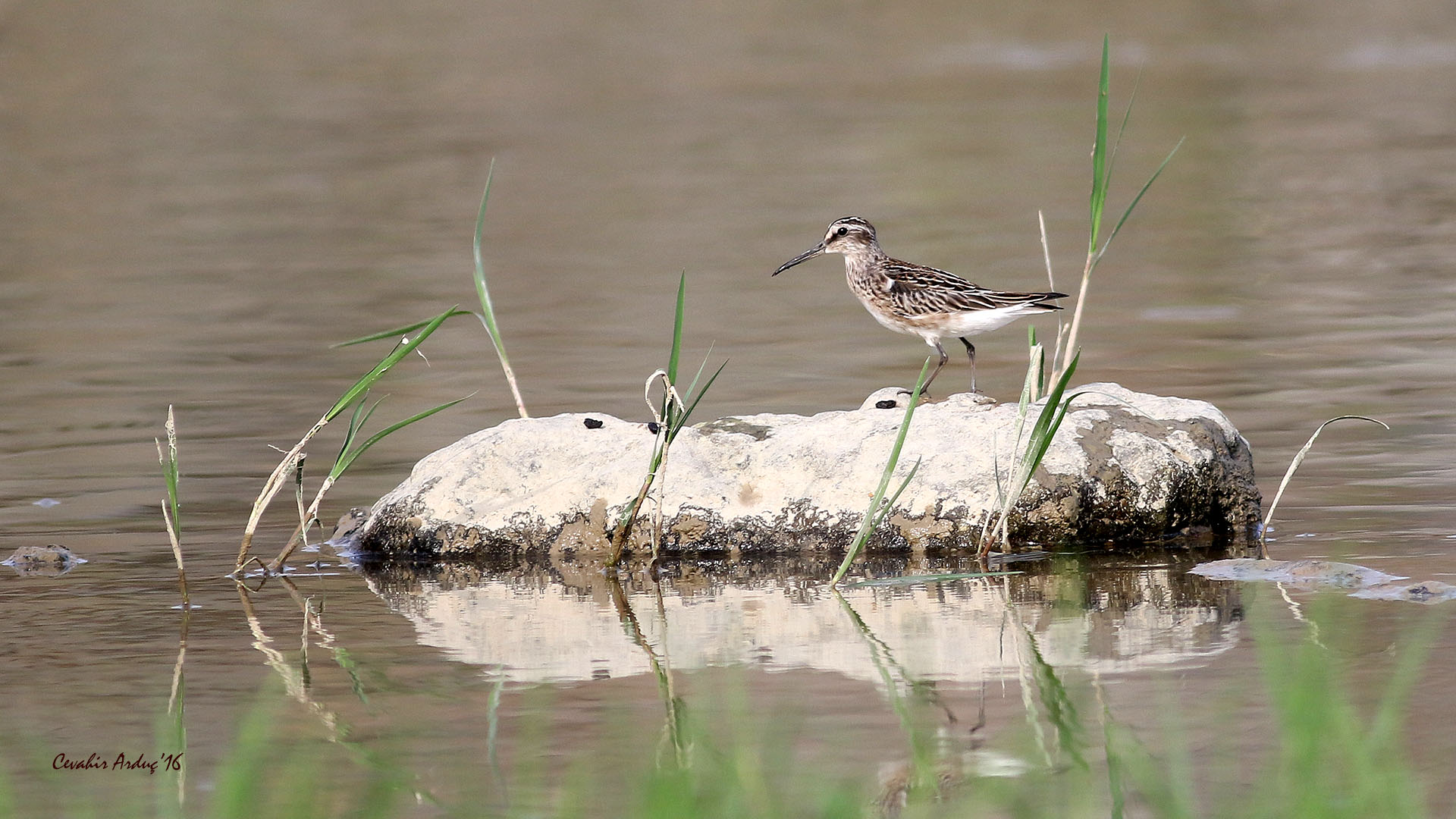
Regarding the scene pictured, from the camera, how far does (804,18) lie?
42.7 metres

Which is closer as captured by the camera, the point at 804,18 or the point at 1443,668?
the point at 1443,668

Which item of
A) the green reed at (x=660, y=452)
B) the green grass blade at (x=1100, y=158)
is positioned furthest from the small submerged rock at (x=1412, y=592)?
the green reed at (x=660, y=452)

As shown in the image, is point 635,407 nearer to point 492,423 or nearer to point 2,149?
point 492,423

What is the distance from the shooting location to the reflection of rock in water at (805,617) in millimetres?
6543

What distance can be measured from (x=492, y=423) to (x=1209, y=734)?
6265 mm

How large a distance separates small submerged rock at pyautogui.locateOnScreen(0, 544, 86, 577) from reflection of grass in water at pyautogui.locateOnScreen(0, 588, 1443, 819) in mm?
2411

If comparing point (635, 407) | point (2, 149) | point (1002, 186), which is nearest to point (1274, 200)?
point (1002, 186)

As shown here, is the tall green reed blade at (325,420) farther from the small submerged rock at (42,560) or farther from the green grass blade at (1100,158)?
the green grass blade at (1100,158)

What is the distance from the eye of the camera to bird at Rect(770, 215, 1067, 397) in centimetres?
898

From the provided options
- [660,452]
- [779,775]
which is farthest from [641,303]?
[779,775]

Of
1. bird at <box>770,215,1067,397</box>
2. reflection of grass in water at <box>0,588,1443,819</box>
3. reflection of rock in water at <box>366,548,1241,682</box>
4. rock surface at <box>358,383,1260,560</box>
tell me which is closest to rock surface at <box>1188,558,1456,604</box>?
reflection of rock in water at <box>366,548,1241,682</box>

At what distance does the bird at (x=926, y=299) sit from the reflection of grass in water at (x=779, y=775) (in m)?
3.05

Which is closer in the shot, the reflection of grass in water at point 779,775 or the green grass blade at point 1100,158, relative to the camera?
the reflection of grass in water at point 779,775

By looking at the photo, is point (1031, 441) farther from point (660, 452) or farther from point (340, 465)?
point (340, 465)
